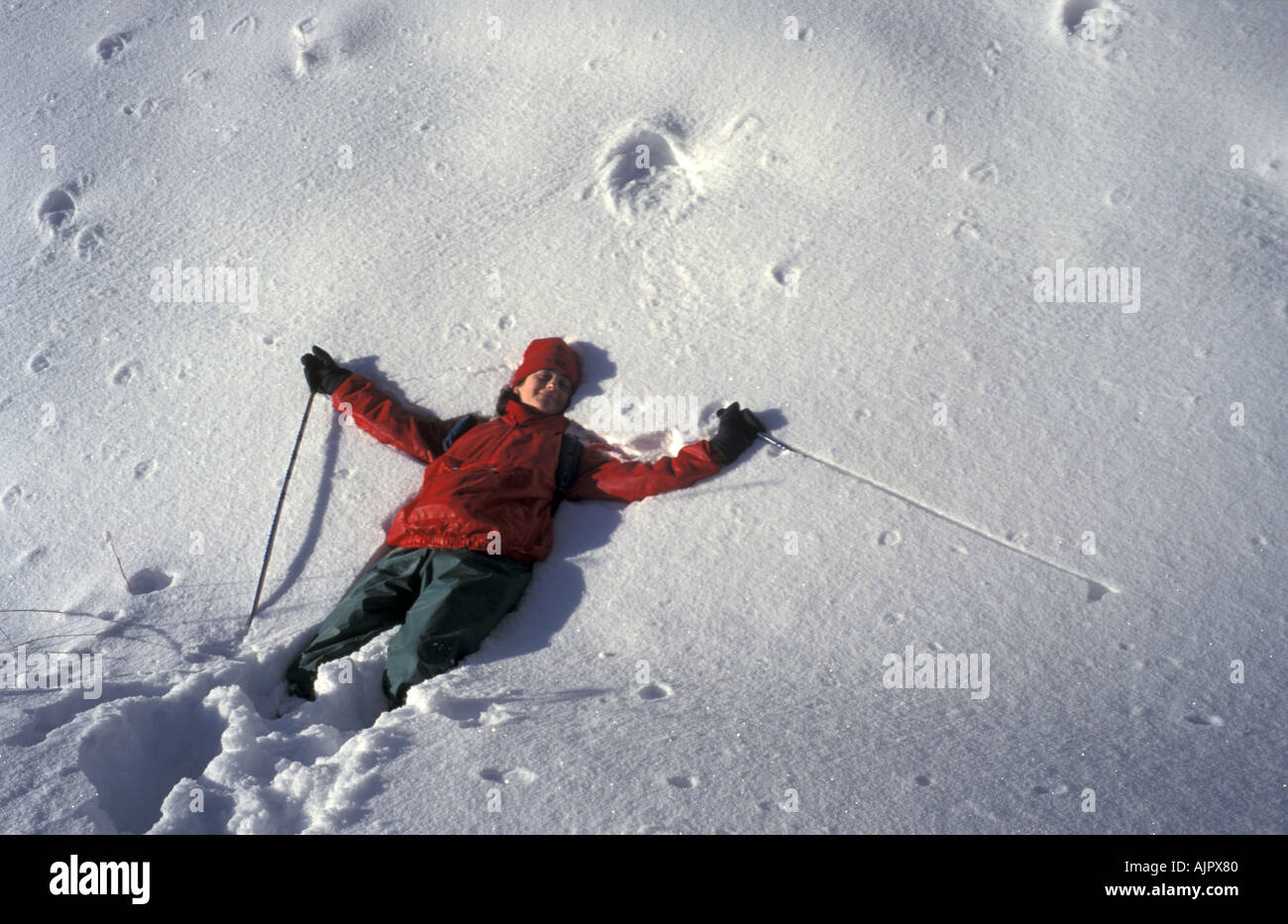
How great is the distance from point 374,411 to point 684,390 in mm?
1267

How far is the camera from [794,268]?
3721 mm

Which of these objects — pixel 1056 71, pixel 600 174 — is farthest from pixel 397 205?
pixel 1056 71

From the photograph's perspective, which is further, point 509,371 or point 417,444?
point 509,371

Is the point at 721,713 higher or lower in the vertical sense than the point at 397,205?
lower

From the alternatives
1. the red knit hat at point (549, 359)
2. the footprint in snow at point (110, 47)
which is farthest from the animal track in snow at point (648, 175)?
the footprint in snow at point (110, 47)

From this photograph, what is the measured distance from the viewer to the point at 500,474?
3.20m

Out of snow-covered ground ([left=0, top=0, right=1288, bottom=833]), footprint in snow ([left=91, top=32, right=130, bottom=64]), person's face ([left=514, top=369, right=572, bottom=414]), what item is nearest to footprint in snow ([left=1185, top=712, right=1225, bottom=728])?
snow-covered ground ([left=0, top=0, right=1288, bottom=833])

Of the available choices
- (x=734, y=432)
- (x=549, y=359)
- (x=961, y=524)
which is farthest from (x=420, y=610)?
(x=961, y=524)

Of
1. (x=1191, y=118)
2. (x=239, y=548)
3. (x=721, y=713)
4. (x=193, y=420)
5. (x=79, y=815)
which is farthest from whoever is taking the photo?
(x=1191, y=118)

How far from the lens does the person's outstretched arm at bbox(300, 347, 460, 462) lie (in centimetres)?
346

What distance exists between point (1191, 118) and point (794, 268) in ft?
6.52

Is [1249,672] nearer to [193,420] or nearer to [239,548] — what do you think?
[239,548]

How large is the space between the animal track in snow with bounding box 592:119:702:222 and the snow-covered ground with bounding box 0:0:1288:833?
0.08 feet

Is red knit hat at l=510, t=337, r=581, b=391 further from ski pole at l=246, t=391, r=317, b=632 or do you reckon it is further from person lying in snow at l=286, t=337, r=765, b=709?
ski pole at l=246, t=391, r=317, b=632
